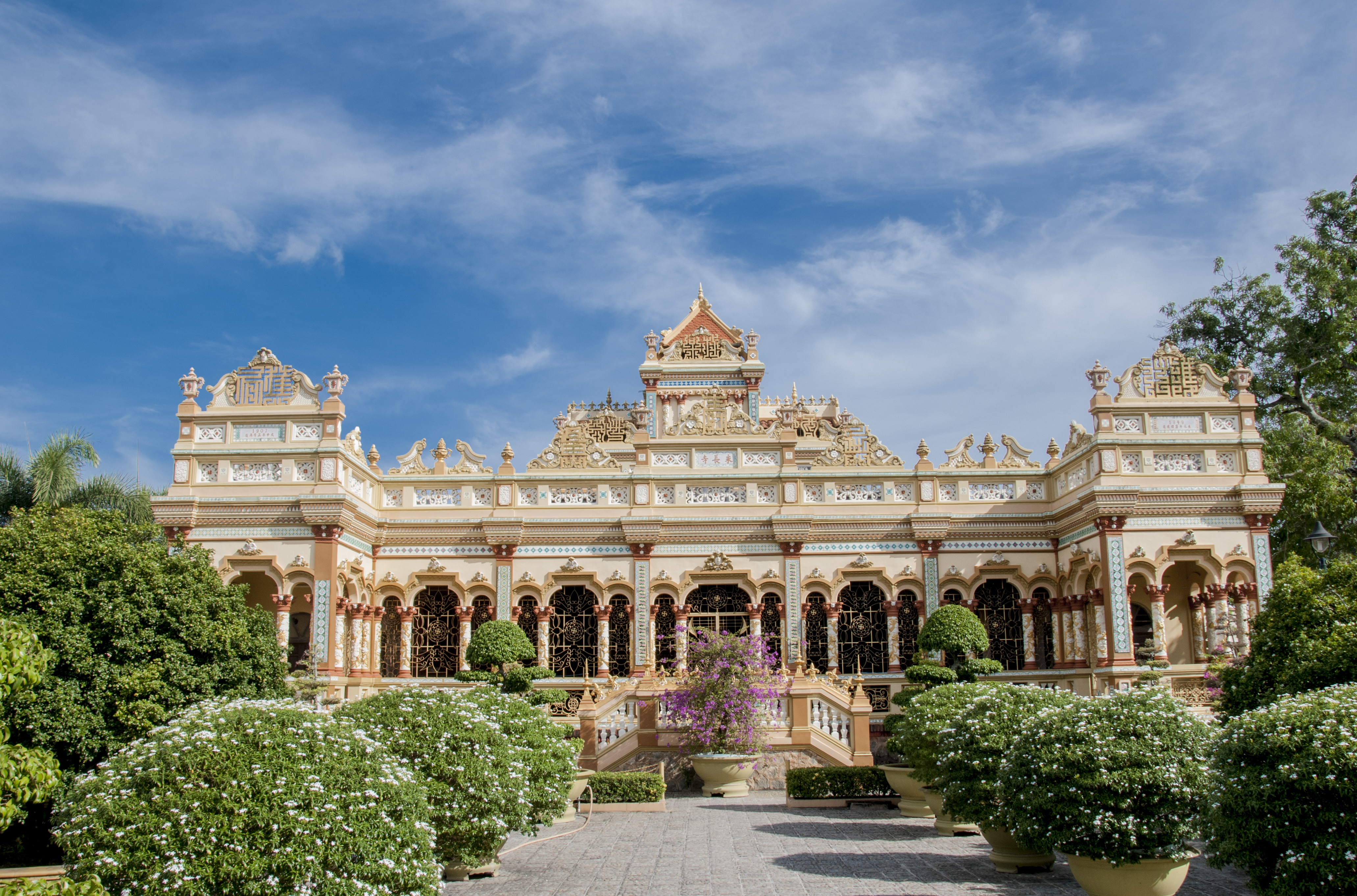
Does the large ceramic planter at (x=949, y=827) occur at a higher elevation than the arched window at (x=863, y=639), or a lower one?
lower

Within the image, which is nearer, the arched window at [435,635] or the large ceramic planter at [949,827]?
the large ceramic planter at [949,827]

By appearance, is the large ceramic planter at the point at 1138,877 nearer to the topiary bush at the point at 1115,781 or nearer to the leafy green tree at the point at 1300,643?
the topiary bush at the point at 1115,781

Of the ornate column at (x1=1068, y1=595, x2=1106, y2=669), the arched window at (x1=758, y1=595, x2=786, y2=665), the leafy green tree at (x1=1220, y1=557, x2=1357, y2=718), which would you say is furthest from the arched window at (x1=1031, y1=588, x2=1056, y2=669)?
the leafy green tree at (x1=1220, y1=557, x2=1357, y2=718)

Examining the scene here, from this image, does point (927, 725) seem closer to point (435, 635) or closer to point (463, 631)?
point (463, 631)

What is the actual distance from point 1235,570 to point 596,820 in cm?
1430

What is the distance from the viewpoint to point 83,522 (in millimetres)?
11984

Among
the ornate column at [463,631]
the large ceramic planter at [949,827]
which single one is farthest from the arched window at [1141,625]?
the ornate column at [463,631]

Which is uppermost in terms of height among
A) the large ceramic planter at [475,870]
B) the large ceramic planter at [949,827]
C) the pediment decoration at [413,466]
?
the pediment decoration at [413,466]

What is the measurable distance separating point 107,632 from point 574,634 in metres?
12.7

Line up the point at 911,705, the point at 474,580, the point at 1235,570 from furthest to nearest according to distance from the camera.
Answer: the point at 474,580 < the point at 1235,570 < the point at 911,705

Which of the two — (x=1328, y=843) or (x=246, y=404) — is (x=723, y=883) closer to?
(x=1328, y=843)

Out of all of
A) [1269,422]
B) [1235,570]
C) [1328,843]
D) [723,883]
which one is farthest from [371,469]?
[1269,422]

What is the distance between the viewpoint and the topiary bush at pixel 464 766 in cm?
973

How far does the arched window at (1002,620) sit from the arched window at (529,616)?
31.2 ft
